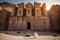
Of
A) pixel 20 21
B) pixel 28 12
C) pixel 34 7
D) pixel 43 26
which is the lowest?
pixel 43 26

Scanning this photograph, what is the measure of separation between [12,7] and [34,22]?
8.28 meters

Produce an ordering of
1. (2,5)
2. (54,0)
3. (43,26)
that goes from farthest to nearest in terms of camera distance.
A: 1. (2,5)
2. (43,26)
3. (54,0)

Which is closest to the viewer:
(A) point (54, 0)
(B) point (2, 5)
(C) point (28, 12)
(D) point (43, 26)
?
(A) point (54, 0)

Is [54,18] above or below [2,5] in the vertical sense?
below

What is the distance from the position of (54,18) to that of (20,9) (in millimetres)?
8948

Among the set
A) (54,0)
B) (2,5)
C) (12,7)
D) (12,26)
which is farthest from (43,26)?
(2,5)

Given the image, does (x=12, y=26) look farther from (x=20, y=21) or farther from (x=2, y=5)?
(x=2, y=5)

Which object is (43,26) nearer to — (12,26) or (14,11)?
(12,26)

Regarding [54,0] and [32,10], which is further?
[32,10]

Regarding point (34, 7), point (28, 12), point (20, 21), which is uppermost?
point (34, 7)

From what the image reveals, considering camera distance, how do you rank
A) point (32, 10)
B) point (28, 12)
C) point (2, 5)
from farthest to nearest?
point (2, 5)
point (32, 10)
point (28, 12)

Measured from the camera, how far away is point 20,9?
1841cm

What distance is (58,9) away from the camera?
60.6 ft

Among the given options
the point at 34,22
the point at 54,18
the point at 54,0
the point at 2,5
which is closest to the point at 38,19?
the point at 34,22
